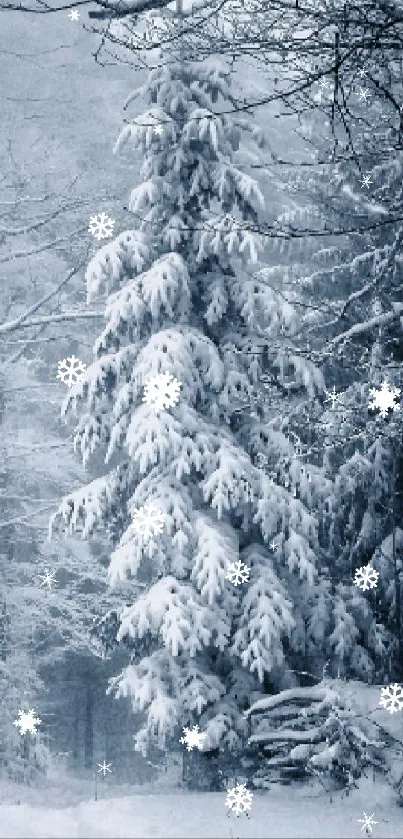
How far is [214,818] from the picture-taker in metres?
7.41

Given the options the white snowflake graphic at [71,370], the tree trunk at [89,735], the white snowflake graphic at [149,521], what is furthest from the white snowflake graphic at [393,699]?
the tree trunk at [89,735]

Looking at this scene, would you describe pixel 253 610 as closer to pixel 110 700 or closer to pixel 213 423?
pixel 213 423

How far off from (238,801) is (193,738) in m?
2.15

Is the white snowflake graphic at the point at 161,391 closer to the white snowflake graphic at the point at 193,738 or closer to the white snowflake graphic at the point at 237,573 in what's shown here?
the white snowflake graphic at the point at 237,573

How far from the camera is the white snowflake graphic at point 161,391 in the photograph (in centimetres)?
1002

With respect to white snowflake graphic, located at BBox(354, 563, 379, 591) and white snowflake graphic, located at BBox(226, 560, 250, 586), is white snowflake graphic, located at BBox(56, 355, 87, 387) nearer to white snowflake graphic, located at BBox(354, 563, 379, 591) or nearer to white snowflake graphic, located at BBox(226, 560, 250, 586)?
white snowflake graphic, located at BBox(226, 560, 250, 586)

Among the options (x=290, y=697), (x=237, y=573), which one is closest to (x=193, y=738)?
(x=290, y=697)

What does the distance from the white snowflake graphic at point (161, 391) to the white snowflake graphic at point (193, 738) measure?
393cm

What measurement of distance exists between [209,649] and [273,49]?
26.5 feet

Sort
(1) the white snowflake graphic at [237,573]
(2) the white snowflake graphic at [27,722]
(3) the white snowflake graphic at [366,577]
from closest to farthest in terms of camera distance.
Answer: (1) the white snowflake graphic at [237,573] < (3) the white snowflake graphic at [366,577] < (2) the white snowflake graphic at [27,722]

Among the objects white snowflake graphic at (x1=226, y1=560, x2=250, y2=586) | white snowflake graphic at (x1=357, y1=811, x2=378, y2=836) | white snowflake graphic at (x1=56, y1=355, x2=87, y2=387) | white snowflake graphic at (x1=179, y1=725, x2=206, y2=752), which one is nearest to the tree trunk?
white snowflake graphic at (x1=56, y1=355, x2=87, y2=387)

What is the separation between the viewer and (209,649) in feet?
35.1

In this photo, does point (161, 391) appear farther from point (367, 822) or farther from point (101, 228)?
point (367, 822)

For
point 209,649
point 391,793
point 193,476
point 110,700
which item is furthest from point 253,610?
point 110,700
